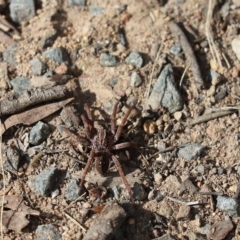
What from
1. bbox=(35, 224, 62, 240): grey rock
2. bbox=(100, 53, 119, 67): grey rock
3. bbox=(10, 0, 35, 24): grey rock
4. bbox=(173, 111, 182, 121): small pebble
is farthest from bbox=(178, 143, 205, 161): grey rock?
bbox=(10, 0, 35, 24): grey rock

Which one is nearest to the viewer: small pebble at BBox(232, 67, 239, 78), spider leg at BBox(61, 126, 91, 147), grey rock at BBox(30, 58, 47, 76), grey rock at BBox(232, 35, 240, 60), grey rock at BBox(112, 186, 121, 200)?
grey rock at BBox(112, 186, 121, 200)

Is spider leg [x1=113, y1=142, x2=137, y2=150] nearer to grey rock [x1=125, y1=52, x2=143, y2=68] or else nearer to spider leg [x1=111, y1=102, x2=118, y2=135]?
spider leg [x1=111, y1=102, x2=118, y2=135]

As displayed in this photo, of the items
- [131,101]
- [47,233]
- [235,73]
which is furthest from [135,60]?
[47,233]

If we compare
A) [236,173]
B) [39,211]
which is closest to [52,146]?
[39,211]

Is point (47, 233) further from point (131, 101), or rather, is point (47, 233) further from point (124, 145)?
point (131, 101)

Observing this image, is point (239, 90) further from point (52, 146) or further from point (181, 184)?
point (52, 146)

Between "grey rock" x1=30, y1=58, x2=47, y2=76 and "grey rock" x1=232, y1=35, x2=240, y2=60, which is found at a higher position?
"grey rock" x1=30, y1=58, x2=47, y2=76
